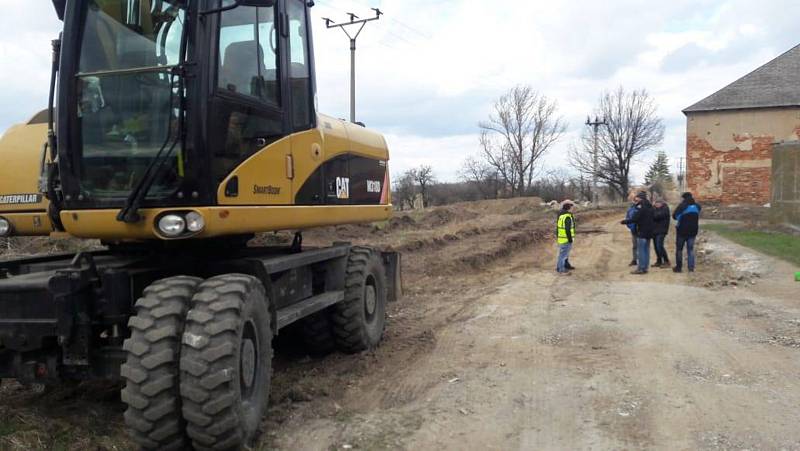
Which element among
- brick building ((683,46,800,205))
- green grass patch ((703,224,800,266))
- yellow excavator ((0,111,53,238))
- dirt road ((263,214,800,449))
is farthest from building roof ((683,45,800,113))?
yellow excavator ((0,111,53,238))

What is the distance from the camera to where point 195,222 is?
4352 mm

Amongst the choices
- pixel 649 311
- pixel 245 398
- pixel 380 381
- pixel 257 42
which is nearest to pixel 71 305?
pixel 245 398

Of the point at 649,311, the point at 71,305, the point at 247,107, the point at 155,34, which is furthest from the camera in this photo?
the point at 649,311

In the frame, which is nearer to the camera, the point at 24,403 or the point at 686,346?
the point at 24,403

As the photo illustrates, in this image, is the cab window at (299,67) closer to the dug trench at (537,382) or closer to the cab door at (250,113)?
the cab door at (250,113)

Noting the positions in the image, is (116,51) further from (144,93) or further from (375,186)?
(375,186)

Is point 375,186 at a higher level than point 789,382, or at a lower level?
higher

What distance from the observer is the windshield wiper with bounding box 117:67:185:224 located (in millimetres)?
4281

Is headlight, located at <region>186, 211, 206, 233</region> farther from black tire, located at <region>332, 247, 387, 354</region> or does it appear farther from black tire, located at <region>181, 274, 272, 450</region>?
black tire, located at <region>332, 247, 387, 354</region>

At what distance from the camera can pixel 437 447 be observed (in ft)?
15.2

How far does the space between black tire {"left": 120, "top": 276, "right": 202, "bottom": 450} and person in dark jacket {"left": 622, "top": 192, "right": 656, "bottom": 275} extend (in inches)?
447

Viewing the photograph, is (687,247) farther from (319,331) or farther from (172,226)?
(172,226)

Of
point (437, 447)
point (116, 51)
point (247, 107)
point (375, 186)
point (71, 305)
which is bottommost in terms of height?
point (437, 447)

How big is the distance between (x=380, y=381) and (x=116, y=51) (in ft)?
11.8
